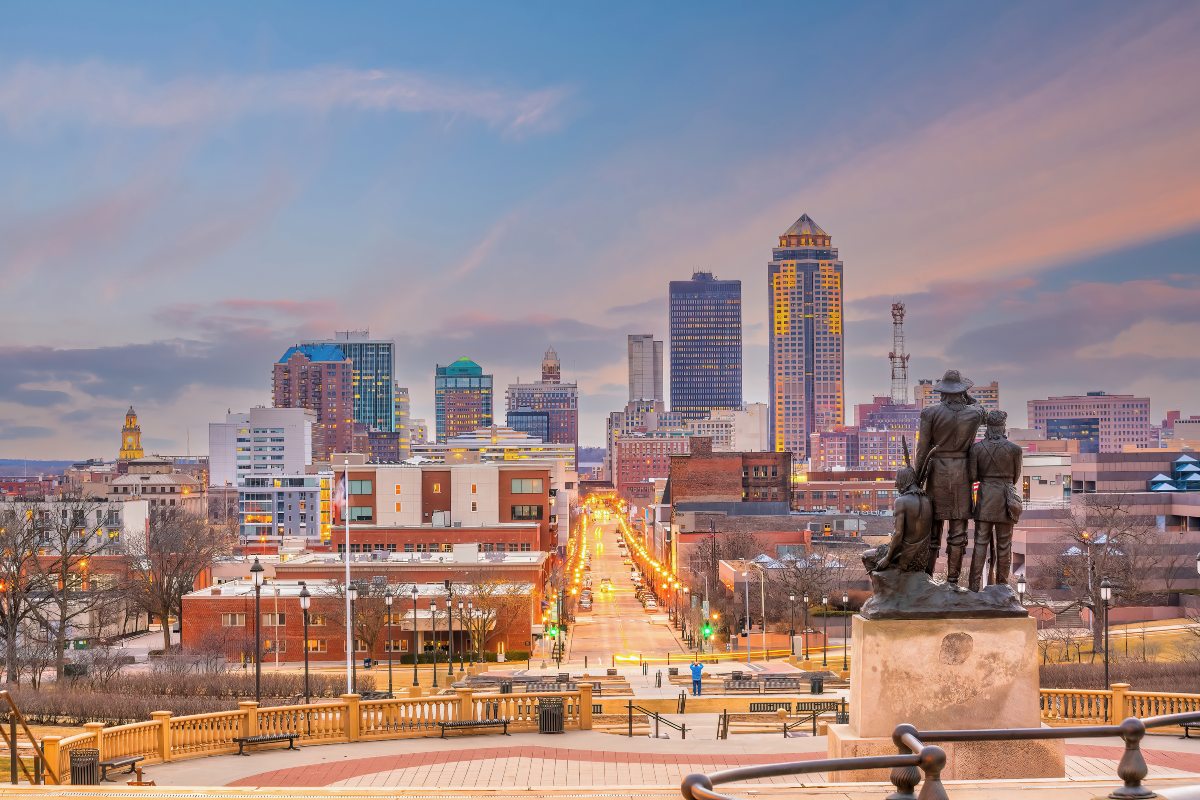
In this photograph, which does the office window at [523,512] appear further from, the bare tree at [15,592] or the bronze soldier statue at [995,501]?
the bronze soldier statue at [995,501]

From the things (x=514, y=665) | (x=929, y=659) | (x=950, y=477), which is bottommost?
(x=514, y=665)

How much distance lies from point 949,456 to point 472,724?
1410cm

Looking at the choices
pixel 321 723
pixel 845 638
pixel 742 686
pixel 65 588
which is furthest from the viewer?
pixel 65 588

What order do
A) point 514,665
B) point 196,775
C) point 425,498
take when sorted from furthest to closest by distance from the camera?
point 425,498, point 514,665, point 196,775

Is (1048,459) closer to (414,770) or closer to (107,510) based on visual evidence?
(107,510)

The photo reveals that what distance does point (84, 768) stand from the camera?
2336cm

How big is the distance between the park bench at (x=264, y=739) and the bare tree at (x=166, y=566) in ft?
167

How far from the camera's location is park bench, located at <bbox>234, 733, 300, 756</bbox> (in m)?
27.2

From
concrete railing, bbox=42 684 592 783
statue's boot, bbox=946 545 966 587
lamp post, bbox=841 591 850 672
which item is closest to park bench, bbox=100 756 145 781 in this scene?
concrete railing, bbox=42 684 592 783

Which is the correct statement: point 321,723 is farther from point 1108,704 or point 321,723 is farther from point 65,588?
point 65,588

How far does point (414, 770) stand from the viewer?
988 inches

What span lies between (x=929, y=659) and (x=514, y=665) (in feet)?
184

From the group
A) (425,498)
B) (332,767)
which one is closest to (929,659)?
(332,767)

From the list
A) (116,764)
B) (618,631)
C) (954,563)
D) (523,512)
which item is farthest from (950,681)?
(523,512)
